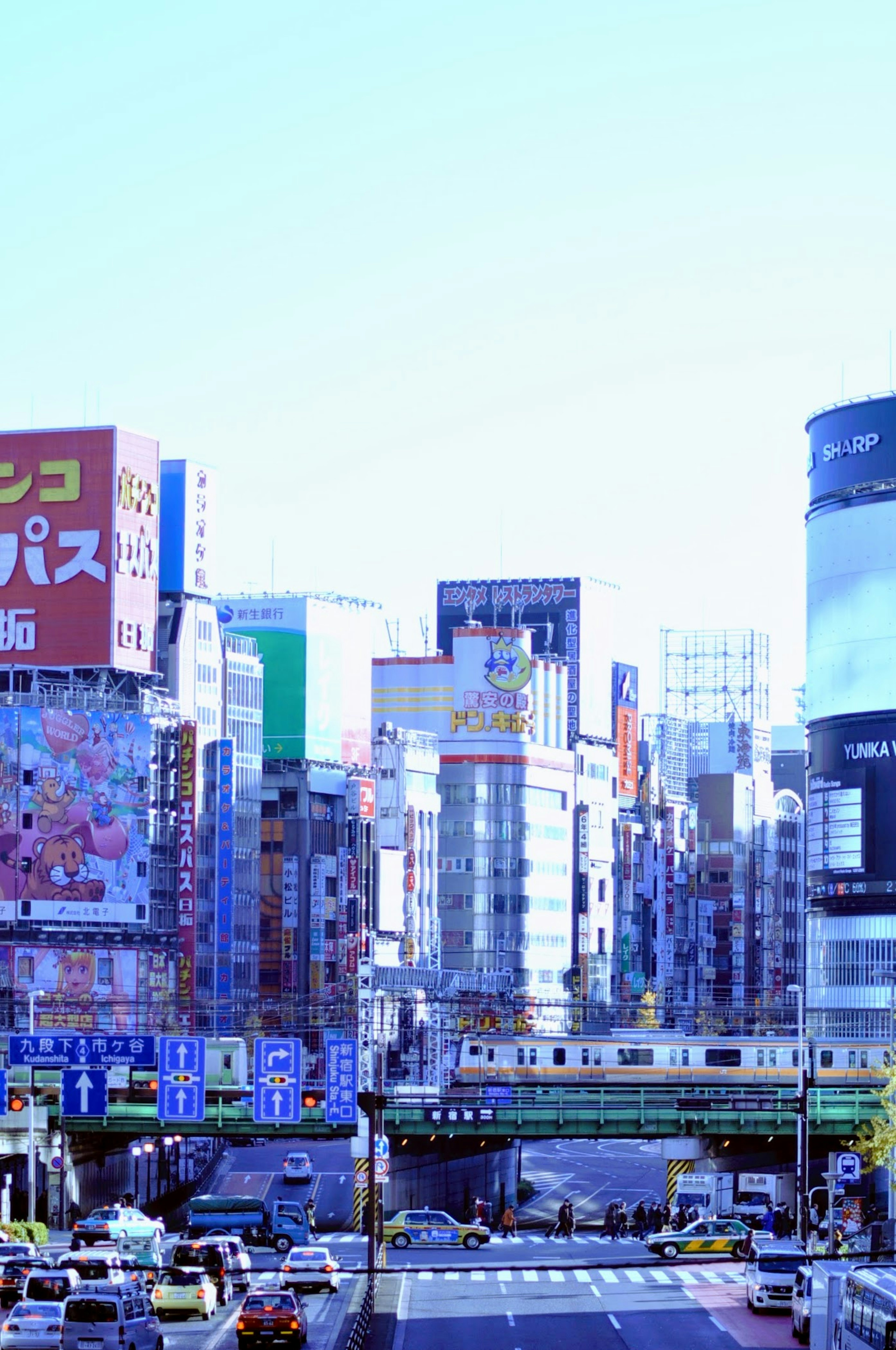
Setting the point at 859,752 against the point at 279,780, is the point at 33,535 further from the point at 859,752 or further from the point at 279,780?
the point at 859,752

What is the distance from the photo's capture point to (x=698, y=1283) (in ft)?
250

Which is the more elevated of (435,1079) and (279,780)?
(279,780)

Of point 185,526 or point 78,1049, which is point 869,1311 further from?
point 185,526

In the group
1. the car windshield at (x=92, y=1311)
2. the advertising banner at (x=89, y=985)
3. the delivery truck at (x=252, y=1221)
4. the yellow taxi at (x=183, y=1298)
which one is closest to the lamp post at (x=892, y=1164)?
the delivery truck at (x=252, y=1221)

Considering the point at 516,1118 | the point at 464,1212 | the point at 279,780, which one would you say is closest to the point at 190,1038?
the point at 516,1118

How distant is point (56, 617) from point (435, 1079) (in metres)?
36.1

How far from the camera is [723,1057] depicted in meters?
132

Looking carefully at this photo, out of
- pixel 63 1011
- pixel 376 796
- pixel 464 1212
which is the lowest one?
pixel 464 1212

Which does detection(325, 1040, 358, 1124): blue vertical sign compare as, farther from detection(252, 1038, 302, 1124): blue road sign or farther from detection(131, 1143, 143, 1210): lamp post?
detection(131, 1143, 143, 1210): lamp post

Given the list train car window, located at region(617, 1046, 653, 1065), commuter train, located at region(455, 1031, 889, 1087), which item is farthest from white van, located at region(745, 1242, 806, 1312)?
train car window, located at region(617, 1046, 653, 1065)

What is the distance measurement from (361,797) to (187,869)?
3133 cm

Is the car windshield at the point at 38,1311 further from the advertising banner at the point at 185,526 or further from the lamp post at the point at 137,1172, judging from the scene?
the advertising banner at the point at 185,526

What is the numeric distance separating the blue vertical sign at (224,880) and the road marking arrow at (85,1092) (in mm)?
81073

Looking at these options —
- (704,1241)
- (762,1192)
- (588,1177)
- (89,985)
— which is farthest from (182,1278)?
(588,1177)
